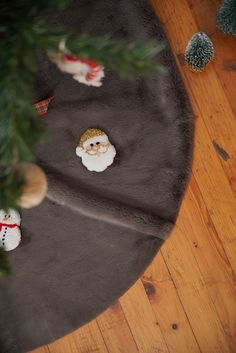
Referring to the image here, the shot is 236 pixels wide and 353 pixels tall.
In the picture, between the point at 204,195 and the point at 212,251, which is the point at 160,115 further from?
the point at 212,251

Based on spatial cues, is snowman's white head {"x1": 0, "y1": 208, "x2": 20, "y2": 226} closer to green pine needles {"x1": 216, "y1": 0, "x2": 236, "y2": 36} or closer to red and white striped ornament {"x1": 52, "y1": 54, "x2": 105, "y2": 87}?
red and white striped ornament {"x1": 52, "y1": 54, "x2": 105, "y2": 87}

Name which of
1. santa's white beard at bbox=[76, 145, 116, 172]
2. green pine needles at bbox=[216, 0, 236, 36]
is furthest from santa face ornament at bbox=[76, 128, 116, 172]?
green pine needles at bbox=[216, 0, 236, 36]

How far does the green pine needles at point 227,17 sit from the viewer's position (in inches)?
39.1

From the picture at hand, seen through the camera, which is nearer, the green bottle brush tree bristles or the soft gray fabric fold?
the green bottle brush tree bristles

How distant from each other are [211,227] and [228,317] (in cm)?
23

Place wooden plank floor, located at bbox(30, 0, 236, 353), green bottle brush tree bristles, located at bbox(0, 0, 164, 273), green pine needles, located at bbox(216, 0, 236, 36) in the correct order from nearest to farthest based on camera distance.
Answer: green bottle brush tree bristles, located at bbox(0, 0, 164, 273) < green pine needles, located at bbox(216, 0, 236, 36) < wooden plank floor, located at bbox(30, 0, 236, 353)

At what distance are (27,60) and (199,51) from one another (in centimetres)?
59

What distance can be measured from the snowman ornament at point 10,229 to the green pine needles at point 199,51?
21.1 inches

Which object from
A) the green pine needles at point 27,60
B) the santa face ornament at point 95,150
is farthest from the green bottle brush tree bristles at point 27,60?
the santa face ornament at point 95,150

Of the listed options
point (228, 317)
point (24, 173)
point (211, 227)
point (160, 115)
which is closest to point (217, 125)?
point (160, 115)

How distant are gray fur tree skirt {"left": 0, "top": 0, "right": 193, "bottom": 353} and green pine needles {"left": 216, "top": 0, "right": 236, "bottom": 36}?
132 mm

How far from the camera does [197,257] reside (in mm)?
1141

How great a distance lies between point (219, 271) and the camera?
114cm

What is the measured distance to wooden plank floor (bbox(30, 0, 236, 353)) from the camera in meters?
1.09
